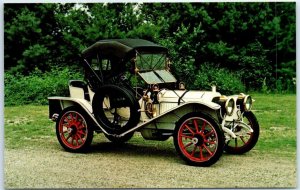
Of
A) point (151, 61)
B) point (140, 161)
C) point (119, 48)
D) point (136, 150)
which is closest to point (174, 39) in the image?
point (151, 61)

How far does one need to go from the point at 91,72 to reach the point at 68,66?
62 cm

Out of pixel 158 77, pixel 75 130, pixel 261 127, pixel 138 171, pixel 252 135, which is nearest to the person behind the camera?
pixel 138 171

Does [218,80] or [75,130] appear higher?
[218,80]

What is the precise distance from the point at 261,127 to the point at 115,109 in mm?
2195

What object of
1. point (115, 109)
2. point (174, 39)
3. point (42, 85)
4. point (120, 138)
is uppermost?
point (174, 39)

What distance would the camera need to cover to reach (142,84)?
8.29m

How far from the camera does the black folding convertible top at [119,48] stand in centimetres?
805

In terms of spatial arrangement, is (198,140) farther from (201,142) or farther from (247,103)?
(247,103)

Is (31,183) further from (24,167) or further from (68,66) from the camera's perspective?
(68,66)

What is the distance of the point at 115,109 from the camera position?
26.9 feet

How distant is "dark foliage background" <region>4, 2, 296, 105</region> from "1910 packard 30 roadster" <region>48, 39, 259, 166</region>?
43cm

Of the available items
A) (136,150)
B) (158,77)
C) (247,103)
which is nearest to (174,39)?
(158,77)

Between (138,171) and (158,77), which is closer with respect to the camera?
(138,171)

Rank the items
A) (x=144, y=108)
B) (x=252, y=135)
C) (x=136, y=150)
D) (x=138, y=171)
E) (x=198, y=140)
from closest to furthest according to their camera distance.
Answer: (x=198, y=140) → (x=138, y=171) → (x=144, y=108) → (x=252, y=135) → (x=136, y=150)
